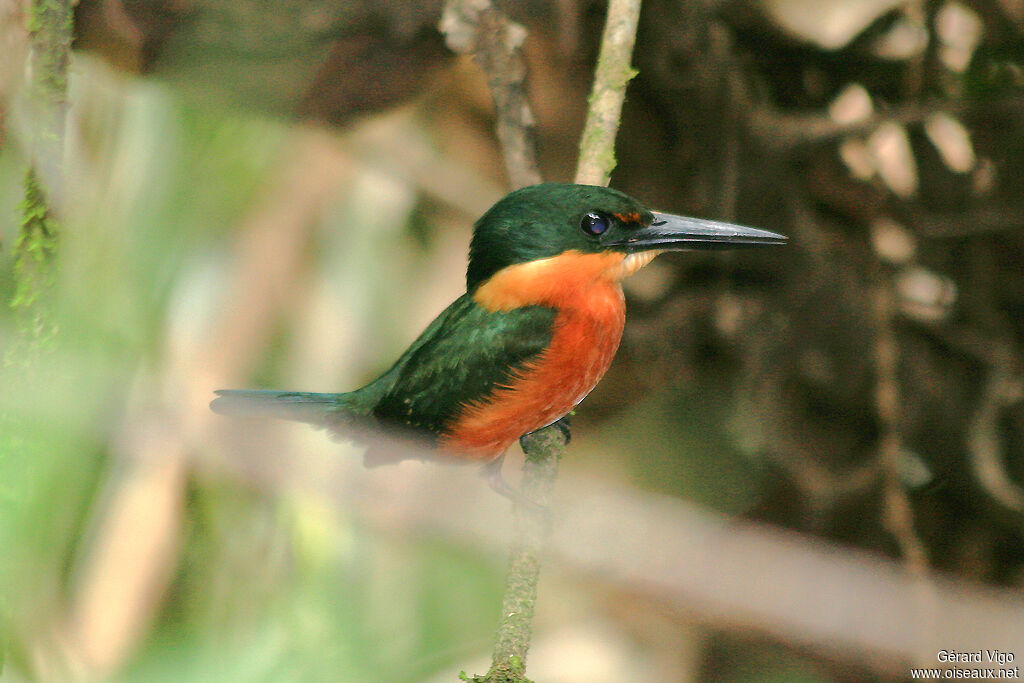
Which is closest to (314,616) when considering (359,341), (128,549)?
(128,549)

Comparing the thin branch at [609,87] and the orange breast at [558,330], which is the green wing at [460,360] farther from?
the thin branch at [609,87]

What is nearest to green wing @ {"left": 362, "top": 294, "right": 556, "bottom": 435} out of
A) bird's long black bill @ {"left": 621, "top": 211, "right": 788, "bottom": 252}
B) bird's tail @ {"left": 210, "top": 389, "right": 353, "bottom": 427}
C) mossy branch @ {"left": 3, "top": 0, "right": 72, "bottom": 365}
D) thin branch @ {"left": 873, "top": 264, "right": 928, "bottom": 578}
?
bird's tail @ {"left": 210, "top": 389, "right": 353, "bottom": 427}

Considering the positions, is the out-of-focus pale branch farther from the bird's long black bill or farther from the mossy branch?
the mossy branch

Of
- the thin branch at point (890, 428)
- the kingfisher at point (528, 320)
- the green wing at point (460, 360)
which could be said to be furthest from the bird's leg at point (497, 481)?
the thin branch at point (890, 428)

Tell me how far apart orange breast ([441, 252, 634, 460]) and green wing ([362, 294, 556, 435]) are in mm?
23

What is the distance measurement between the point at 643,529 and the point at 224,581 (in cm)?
113

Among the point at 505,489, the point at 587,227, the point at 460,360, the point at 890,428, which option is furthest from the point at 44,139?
the point at 890,428

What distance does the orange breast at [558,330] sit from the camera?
6.19ft

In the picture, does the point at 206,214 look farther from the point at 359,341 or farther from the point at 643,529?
the point at 643,529

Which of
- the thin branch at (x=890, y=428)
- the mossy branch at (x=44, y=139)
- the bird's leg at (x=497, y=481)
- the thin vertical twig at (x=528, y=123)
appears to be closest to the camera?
the thin vertical twig at (x=528, y=123)

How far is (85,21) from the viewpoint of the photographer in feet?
7.45

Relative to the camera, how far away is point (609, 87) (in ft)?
6.05

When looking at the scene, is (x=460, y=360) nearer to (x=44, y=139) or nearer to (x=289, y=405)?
(x=289, y=405)

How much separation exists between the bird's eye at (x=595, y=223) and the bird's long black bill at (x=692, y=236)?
0.19 feet
